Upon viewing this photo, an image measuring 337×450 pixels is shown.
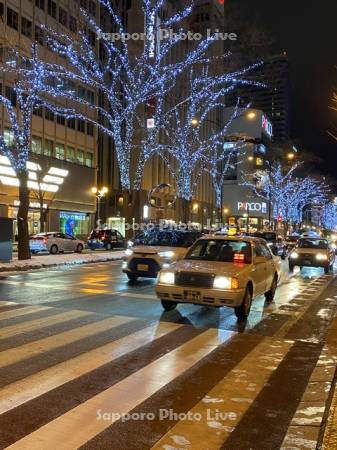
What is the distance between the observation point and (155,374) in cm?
641

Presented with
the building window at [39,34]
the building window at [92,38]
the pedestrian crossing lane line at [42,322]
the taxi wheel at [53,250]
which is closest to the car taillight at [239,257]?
the pedestrian crossing lane line at [42,322]

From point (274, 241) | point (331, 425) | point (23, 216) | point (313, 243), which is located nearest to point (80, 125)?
point (274, 241)

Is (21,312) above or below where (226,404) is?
above

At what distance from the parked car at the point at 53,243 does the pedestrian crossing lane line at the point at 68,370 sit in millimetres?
24365

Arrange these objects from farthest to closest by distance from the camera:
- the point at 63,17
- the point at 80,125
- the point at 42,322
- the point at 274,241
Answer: the point at 80,125
the point at 63,17
the point at 274,241
the point at 42,322

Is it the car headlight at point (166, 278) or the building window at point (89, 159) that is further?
the building window at point (89, 159)

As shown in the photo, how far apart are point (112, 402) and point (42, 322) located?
432cm

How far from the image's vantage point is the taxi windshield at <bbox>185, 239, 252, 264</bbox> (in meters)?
11.1

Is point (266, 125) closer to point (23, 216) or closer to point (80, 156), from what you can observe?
point (80, 156)

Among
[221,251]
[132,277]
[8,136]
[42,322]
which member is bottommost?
[42,322]

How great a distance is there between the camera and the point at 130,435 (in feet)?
15.1

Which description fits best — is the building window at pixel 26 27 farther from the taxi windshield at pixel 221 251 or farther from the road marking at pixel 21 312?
the road marking at pixel 21 312

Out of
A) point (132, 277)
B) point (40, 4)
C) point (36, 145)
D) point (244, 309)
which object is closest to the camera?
point (244, 309)

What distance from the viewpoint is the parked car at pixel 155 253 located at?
15.6m
